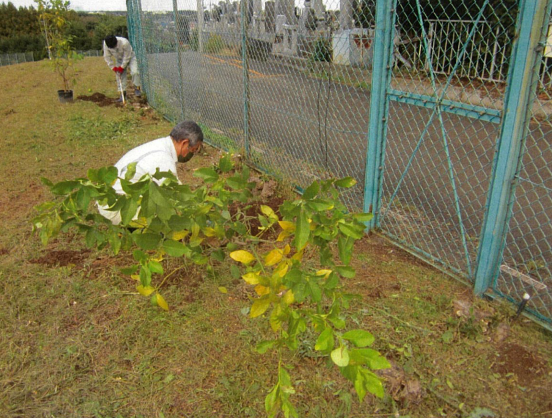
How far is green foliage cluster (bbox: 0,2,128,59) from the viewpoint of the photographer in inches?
1096

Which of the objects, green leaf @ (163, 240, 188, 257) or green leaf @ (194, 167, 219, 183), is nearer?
green leaf @ (163, 240, 188, 257)

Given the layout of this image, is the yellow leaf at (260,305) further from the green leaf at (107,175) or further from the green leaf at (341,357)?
the green leaf at (107,175)

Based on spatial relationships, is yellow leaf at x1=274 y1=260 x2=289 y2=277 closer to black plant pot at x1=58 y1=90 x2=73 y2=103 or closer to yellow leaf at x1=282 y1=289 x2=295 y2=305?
yellow leaf at x1=282 y1=289 x2=295 y2=305

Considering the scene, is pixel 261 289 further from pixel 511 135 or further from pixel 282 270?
pixel 511 135

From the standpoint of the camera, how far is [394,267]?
3604mm

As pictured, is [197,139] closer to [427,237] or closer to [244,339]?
[244,339]

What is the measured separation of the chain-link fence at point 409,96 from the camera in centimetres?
286

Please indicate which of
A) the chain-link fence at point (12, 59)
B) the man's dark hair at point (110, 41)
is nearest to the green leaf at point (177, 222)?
the man's dark hair at point (110, 41)

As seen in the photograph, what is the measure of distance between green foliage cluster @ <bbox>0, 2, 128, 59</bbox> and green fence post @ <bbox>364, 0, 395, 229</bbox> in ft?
86.1

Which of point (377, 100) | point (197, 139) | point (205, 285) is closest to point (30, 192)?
point (197, 139)

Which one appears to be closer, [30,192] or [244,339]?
[244,339]

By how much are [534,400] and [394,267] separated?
1.37 metres

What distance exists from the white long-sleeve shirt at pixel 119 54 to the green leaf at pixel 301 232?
995 cm

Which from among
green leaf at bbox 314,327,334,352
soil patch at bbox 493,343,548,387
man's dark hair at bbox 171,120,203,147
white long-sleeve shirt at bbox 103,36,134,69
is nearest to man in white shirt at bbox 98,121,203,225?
man's dark hair at bbox 171,120,203,147
